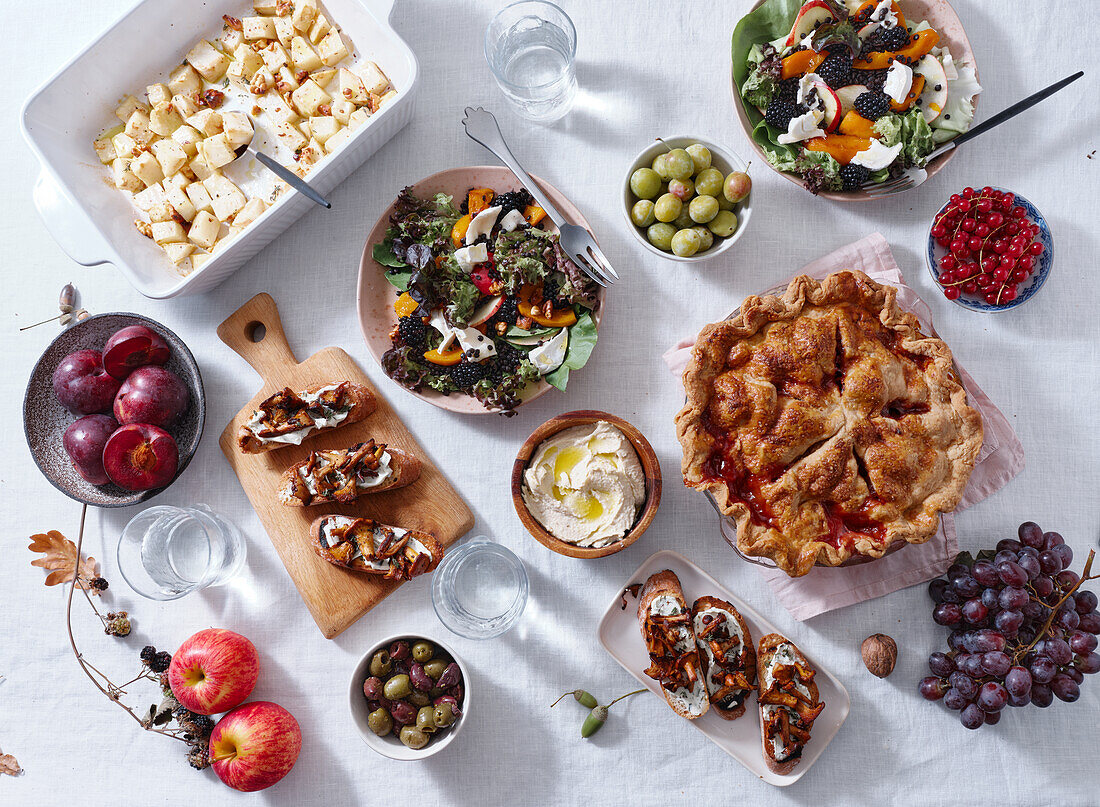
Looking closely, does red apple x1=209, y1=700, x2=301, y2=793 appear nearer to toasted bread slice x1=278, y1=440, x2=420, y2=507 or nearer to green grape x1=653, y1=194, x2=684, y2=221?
toasted bread slice x1=278, y1=440, x2=420, y2=507

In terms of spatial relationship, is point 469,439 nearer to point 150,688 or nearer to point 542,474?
point 542,474

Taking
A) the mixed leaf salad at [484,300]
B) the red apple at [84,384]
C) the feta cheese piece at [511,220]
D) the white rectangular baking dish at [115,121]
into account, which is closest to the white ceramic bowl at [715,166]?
the mixed leaf salad at [484,300]

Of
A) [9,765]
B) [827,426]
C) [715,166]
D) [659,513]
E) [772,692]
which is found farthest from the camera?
[9,765]

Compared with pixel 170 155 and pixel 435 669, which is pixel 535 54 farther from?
pixel 435 669

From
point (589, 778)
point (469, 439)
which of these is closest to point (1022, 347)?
point (469, 439)

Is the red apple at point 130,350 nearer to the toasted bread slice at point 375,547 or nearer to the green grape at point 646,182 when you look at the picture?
the toasted bread slice at point 375,547

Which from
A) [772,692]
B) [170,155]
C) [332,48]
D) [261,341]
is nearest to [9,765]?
[261,341]
